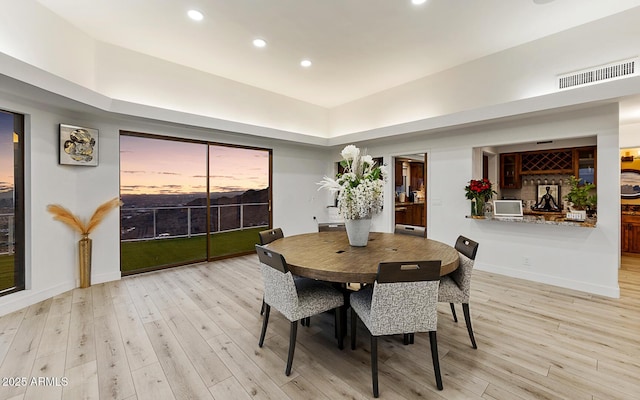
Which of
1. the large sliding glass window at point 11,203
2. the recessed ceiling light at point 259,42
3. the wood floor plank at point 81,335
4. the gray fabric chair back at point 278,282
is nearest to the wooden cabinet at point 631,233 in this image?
the gray fabric chair back at point 278,282

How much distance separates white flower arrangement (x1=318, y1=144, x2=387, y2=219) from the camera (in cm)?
253

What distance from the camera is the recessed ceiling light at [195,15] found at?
10.2ft

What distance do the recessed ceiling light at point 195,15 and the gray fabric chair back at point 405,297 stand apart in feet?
11.4

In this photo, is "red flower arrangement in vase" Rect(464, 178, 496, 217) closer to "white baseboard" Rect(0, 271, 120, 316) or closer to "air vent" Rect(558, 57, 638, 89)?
"air vent" Rect(558, 57, 638, 89)

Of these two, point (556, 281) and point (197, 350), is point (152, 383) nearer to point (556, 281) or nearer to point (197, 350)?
point (197, 350)

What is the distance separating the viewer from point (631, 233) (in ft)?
17.6

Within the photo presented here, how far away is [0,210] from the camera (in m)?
3.15

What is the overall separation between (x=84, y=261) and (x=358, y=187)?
4.02 m

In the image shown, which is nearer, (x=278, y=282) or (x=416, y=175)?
(x=278, y=282)

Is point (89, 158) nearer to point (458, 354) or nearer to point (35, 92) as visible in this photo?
point (35, 92)

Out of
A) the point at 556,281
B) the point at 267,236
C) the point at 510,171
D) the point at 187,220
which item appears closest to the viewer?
the point at 267,236

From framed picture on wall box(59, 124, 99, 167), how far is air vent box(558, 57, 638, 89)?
21.5 ft

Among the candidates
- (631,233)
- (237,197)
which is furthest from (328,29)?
(631,233)

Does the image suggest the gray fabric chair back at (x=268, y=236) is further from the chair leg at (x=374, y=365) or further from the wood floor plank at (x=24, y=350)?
the wood floor plank at (x=24, y=350)
